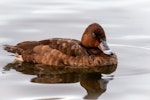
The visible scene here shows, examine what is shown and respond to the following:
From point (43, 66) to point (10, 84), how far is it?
1.34m

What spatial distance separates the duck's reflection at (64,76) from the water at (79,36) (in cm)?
2

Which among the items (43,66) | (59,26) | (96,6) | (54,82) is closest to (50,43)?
(43,66)

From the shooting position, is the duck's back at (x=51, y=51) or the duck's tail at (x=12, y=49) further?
the duck's tail at (x=12, y=49)

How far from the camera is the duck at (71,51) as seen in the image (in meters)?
11.1

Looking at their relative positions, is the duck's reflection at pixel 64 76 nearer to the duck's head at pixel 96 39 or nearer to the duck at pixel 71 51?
the duck at pixel 71 51

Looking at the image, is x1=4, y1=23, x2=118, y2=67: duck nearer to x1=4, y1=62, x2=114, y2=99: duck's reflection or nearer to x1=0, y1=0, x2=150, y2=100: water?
x1=4, y1=62, x2=114, y2=99: duck's reflection

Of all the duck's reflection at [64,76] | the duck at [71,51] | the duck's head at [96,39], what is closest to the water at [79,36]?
the duck's reflection at [64,76]

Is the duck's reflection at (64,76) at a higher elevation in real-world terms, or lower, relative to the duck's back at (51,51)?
lower

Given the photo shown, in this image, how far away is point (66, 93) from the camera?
9547 millimetres

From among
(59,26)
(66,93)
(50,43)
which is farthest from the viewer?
(59,26)

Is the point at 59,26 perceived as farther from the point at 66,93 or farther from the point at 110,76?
the point at 66,93

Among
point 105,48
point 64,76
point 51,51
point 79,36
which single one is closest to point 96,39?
point 105,48

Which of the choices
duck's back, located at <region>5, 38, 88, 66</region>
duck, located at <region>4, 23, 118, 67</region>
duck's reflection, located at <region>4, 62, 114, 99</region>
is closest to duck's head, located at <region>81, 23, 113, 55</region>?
duck, located at <region>4, 23, 118, 67</region>

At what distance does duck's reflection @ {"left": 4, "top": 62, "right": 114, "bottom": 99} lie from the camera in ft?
32.8
